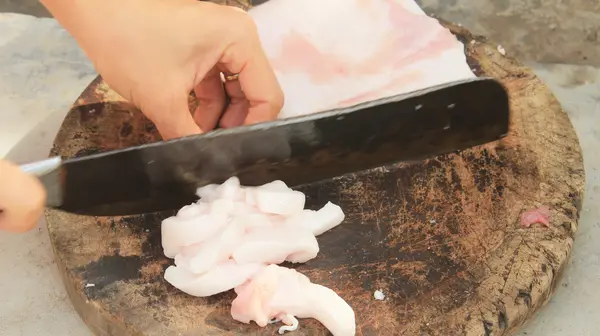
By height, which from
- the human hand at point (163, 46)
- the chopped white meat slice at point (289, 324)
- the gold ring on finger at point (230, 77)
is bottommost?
the chopped white meat slice at point (289, 324)

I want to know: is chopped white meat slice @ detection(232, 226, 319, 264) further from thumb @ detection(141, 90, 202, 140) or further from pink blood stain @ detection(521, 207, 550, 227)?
pink blood stain @ detection(521, 207, 550, 227)

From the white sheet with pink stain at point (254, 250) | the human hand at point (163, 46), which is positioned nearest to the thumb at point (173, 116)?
the human hand at point (163, 46)

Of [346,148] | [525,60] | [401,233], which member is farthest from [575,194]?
[525,60]

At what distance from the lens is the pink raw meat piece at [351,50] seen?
1.58 metres

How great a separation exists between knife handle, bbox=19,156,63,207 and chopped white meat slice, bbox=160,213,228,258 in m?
0.20

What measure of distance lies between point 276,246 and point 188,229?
16cm

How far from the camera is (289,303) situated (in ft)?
3.96

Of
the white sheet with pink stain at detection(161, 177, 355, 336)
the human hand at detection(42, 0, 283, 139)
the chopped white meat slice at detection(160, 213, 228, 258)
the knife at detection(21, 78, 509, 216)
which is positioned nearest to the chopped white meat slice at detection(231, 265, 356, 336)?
the white sheet with pink stain at detection(161, 177, 355, 336)

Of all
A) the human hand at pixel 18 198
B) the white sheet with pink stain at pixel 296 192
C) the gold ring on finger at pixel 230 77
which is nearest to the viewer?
the human hand at pixel 18 198

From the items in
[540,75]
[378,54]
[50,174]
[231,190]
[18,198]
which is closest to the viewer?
[18,198]

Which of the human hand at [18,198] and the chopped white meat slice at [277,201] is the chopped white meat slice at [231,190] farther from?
the human hand at [18,198]

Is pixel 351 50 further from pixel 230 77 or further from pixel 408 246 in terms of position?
pixel 408 246

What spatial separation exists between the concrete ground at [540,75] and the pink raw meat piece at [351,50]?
0.44 m

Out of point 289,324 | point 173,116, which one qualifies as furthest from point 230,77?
point 289,324
